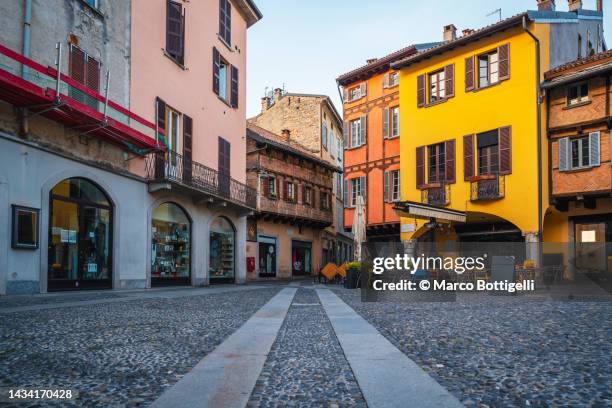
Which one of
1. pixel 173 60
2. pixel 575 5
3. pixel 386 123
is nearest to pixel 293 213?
Answer: pixel 386 123

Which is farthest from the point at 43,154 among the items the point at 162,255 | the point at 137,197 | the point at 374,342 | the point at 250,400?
the point at 250,400

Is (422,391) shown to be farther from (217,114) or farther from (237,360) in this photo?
(217,114)

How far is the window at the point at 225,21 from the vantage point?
22702 mm

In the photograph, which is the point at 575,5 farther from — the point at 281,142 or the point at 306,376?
the point at 306,376

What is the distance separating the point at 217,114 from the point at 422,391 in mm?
19970

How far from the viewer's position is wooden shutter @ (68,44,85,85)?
13195mm

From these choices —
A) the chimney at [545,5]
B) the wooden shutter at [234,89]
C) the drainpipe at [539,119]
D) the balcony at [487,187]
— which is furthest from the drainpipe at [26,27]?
the chimney at [545,5]

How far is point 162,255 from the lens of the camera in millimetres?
17922

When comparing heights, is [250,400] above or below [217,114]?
below

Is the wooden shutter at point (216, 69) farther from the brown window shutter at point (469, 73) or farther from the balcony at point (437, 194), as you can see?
the brown window shutter at point (469, 73)

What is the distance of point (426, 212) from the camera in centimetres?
1895

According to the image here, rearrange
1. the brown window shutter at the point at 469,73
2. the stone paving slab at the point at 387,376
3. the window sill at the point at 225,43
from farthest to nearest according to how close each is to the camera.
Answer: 1. the window sill at the point at 225,43
2. the brown window shutter at the point at 469,73
3. the stone paving slab at the point at 387,376

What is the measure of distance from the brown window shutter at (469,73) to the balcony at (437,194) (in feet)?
12.8

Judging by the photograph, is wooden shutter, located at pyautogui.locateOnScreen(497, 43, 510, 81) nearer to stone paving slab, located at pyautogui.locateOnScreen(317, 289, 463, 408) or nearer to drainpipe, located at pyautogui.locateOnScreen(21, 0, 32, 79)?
drainpipe, located at pyautogui.locateOnScreen(21, 0, 32, 79)
